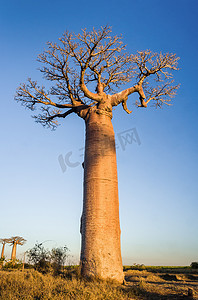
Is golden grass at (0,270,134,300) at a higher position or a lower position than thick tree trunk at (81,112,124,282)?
lower

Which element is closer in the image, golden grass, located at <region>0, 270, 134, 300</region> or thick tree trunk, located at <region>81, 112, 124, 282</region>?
golden grass, located at <region>0, 270, 134, 300</region>

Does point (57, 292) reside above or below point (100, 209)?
below

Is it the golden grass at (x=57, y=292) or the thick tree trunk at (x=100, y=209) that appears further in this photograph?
the thick tree trunk at (x=100, y=209)

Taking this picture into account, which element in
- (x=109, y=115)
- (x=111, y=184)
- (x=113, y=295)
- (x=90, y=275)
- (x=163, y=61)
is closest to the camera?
(x=113, y=295)

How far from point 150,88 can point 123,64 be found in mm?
1142

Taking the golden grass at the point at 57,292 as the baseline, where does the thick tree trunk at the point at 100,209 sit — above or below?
above

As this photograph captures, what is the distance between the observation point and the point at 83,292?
3215mm

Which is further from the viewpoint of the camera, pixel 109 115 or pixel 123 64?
pixel 123 64

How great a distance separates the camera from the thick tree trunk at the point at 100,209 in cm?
457

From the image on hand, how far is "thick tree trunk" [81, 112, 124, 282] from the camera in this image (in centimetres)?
457

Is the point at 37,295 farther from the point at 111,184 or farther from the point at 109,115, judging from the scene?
the point at 109,115

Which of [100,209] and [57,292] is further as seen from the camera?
[100,209]

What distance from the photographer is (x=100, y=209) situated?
16.2 ft

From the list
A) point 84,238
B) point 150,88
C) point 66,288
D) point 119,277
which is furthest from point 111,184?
point 150,88
